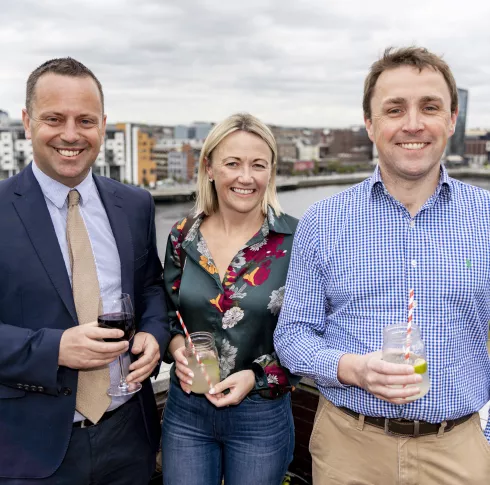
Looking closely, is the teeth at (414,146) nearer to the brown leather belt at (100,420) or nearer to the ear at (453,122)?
the ear at (453,122)

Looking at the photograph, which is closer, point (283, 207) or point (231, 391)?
point (231, 391)

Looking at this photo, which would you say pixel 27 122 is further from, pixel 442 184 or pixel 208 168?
pixel 442 184

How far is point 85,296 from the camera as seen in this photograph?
186 centimetres

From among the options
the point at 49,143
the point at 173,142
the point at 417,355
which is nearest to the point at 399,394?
the point at 417,355

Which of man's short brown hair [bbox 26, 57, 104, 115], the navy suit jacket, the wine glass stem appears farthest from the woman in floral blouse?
man's short brown hair [bbox 26, 57, 104, 115]

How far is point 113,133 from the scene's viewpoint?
6881 centimetres

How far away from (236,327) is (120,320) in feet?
1.50

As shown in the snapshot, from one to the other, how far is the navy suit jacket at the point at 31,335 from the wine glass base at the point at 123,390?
0.13 m

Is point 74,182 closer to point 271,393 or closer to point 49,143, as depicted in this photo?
point 49,143

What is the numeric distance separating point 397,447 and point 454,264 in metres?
0.59

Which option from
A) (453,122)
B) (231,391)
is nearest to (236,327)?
(231,391)

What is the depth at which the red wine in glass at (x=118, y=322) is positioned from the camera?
1.76 metres

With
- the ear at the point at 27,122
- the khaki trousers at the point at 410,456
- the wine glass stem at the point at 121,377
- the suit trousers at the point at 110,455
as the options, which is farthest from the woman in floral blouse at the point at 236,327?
the ear at the point at 27,122

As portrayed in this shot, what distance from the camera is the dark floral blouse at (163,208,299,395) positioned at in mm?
2051
